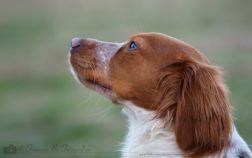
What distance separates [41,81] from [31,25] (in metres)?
3.53

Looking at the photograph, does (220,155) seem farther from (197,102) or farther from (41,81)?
(41,81)

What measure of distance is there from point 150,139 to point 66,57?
Answer: 6241mm

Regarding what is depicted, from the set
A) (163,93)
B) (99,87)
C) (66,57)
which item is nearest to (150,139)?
(163,93)

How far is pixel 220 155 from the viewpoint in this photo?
426 cm

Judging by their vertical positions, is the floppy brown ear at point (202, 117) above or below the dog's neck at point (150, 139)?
above

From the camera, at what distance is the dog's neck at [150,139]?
14.3 ft

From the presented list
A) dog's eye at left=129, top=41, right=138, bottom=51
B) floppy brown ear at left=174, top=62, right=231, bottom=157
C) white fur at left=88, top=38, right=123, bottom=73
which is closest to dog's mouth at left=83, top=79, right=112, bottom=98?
white fur at left=88, top=38, right=123, bottom=73

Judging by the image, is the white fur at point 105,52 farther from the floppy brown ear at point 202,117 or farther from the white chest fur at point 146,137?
the floppy brown ear at point 202,117

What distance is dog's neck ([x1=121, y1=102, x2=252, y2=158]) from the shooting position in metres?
4.35

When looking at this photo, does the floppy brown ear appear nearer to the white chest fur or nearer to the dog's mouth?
the white chest fur

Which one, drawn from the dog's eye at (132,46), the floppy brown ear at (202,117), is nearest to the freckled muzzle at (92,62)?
the dog's eye at (132,46)

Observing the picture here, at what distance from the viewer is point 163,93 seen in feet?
15.1

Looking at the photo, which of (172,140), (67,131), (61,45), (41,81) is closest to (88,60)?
(172,140)

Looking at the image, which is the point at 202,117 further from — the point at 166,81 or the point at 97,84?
the point at 97,84
